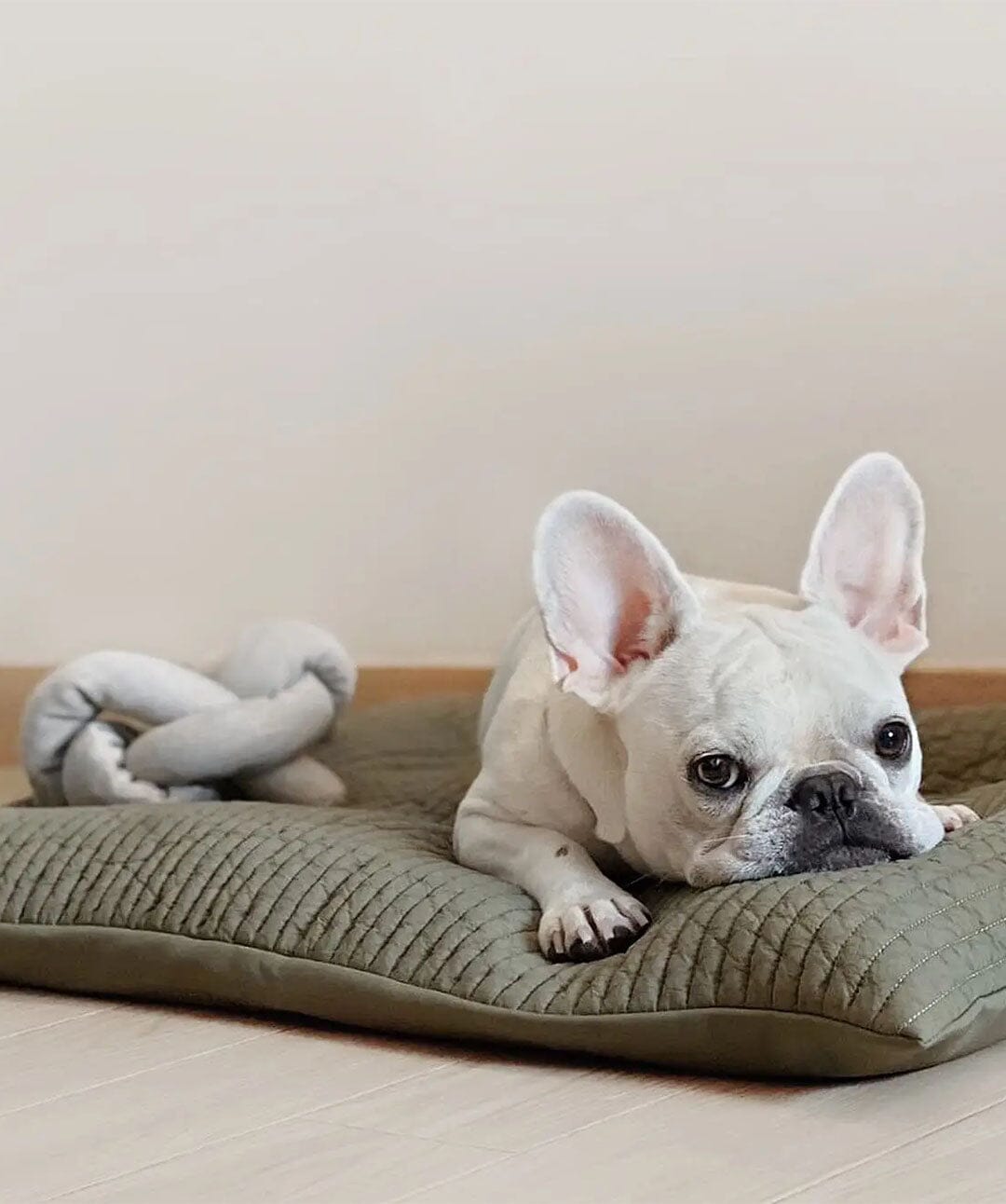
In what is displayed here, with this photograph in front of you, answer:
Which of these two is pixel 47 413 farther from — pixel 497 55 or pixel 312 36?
pixel 497 55

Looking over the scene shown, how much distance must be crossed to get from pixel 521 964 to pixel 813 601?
17.9 inches

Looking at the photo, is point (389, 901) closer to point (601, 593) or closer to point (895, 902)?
point (601, 593)

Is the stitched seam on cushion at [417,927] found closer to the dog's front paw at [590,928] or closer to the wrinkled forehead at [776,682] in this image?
the dog's front paw at [590,928]

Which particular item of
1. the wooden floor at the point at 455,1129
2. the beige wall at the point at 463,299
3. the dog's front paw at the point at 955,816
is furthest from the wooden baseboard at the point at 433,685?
the wooden floor at the point at 455,1129

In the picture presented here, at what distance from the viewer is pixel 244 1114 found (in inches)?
51.5

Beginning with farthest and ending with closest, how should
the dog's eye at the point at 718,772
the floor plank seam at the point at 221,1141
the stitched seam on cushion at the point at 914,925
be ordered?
the dog's eye at the point at 718,772 → the stitched seam on cushion at the point at 914,925 → the floor plank seam at the point at 221,1141

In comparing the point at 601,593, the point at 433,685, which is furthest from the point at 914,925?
the point at 433,685

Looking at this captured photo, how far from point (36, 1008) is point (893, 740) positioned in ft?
2.69

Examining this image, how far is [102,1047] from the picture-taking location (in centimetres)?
153

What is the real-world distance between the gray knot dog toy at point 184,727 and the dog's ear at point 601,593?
67cm

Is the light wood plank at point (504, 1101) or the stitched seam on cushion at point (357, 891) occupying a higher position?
the stitched seam on cushion at point (357, 891)

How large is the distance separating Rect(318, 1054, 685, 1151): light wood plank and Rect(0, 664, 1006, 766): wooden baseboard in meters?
1.25

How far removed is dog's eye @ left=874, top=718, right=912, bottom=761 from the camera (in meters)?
1.57

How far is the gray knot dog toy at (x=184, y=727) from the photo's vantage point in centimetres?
220
